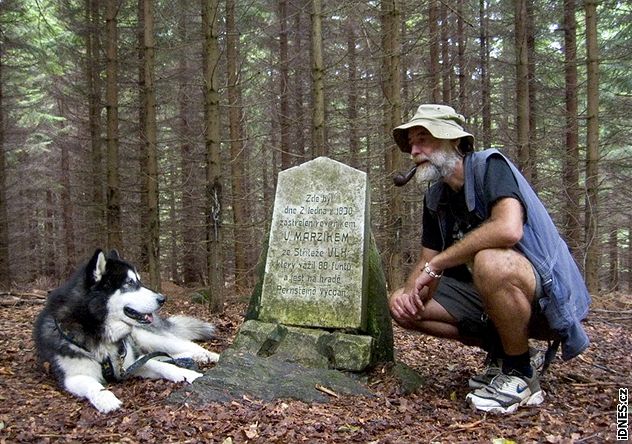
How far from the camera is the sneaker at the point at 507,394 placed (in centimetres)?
369

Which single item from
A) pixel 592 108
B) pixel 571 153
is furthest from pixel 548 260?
pixel 571 153

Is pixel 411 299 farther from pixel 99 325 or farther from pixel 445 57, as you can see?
pixel 445 57

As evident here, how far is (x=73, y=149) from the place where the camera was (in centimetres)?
1900

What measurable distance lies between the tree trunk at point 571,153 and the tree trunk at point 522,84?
963 mm

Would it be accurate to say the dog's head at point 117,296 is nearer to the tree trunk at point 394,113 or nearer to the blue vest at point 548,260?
the blue vest at point 548,260

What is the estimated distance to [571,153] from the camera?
1282cm

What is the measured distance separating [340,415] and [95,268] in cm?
236

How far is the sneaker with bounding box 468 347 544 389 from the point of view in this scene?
405 cm

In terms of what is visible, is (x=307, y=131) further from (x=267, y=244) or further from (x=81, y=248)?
(x=267, y=244)

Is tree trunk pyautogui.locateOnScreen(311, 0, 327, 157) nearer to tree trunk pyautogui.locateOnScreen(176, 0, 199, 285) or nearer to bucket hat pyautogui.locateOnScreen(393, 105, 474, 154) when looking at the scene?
bucket hat pyautogui.locateOnScreen(393, 105, 474, 154)

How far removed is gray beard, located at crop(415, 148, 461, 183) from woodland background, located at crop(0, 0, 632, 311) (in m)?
4.27

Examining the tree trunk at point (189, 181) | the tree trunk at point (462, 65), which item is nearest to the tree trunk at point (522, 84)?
the tree trunk at point (462, 65)

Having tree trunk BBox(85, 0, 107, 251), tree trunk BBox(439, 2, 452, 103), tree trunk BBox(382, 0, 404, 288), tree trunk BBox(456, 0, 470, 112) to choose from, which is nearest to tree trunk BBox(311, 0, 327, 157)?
tree trunk BBox(382, 0, 404, 288)

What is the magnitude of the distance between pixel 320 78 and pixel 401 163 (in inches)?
81.1
